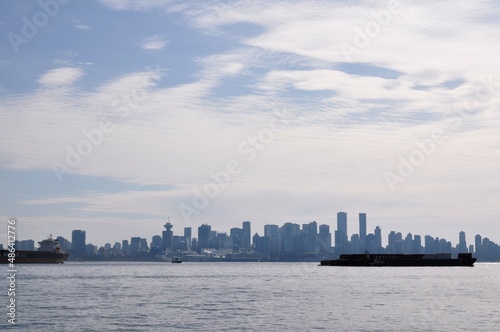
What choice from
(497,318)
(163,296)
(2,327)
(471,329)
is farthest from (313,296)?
(2,327)

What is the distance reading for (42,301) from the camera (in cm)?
8988

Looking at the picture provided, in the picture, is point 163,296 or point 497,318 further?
point 163,296

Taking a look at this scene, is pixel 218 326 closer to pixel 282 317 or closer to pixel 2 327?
pixel 282 317

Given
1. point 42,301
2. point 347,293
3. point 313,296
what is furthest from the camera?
point 347,293

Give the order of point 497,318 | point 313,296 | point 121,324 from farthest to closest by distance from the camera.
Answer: point 313,296, point 497,318, point 121,324

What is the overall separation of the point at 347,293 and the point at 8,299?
51.7m

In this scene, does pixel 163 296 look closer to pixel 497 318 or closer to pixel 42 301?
pixel 42 301

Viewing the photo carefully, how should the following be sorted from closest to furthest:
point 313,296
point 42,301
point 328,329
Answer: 1. point 328,329
2. point 42,301
3. point 313,296

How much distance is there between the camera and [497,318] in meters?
67.8

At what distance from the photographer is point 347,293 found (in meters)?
107

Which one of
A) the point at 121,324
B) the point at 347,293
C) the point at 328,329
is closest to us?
the point at 328,329

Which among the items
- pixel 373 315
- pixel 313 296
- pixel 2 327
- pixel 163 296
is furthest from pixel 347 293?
pixel 2 327

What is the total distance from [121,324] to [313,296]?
1670 inches

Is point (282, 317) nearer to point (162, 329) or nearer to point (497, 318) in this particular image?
point (162, 329)
